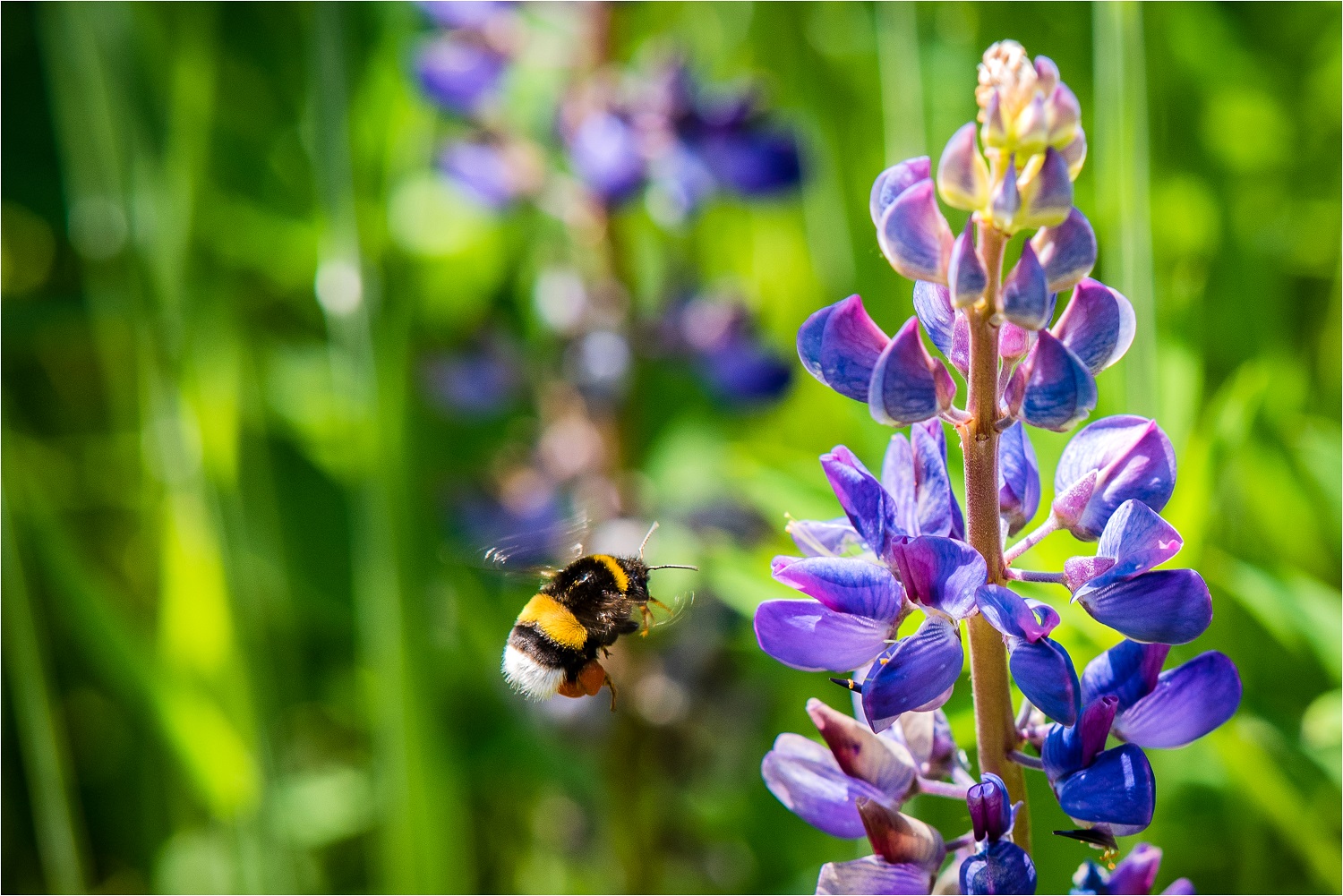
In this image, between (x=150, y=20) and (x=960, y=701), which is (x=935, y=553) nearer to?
(x=960, y=701)

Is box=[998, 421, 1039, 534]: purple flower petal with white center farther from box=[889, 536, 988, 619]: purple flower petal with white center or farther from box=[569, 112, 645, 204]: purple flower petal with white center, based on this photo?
box=[569, 112, 645, 204]: purple flower petal with white center

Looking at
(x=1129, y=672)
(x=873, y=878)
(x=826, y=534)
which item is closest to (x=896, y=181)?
(x=826, y=534)

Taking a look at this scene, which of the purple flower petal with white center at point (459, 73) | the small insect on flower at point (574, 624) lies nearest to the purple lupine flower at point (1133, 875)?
the small insect on flower at point (574, 624)

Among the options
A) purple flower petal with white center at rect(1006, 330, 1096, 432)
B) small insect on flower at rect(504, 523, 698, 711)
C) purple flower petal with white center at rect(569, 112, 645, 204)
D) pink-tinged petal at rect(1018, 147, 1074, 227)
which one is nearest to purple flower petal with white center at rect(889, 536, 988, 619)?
purple flower petal with white center at rect(1006, 330, 1096, 432)

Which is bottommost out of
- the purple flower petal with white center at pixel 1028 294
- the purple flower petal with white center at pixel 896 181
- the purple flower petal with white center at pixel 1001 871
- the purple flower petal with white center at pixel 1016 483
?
the purple flower petal with white center at pixel 1001 871

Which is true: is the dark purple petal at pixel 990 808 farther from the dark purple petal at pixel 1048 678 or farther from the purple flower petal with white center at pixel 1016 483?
the purple flower petal with white center at pixel 1016 483

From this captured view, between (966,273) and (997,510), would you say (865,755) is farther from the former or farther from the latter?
(966,273)
